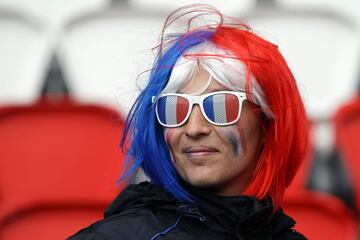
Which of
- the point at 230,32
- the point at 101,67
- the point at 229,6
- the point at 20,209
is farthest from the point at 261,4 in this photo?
the point at 230,32

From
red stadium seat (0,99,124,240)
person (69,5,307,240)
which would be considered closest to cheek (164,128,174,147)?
person (69,5,307,240)

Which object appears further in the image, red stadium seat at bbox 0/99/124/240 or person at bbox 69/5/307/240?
red stadium seat at bbox 0/99/124/240

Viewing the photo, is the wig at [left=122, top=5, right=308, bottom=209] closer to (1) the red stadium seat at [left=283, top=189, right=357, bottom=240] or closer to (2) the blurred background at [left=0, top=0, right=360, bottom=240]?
(2) the blurred background at [left=0, top=0, right=360, bottom=240]

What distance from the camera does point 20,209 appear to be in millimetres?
2787

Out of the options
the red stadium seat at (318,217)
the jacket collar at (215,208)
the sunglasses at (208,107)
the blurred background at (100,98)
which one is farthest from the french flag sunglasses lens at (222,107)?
the red stadium seat at (318,217)

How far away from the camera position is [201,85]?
67.2 inches

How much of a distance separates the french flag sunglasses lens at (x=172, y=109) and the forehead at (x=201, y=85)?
27 mm

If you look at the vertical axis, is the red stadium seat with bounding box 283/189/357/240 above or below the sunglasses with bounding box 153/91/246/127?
below

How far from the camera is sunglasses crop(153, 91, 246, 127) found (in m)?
1.67

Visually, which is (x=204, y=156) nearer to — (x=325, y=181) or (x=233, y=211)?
(x=233, y=211)

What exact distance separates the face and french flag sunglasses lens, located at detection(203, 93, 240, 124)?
0.05 ft

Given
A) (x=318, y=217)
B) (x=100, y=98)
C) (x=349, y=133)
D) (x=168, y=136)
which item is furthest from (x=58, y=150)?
(x=168, y=136)

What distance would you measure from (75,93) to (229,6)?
0.97 metres

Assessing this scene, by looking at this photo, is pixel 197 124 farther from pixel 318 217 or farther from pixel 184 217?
pixel 318 217
